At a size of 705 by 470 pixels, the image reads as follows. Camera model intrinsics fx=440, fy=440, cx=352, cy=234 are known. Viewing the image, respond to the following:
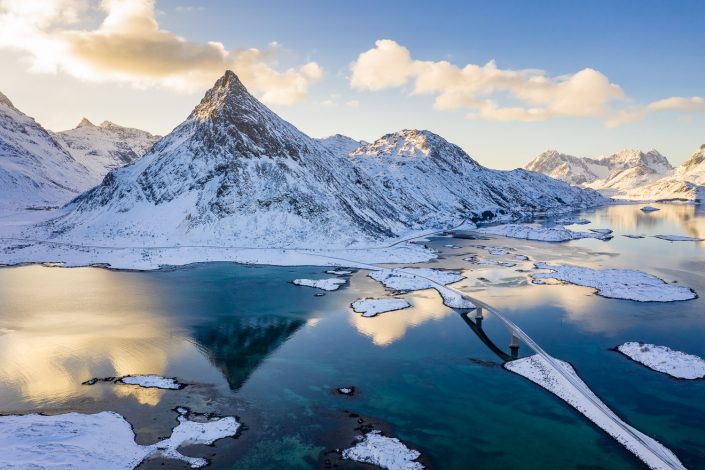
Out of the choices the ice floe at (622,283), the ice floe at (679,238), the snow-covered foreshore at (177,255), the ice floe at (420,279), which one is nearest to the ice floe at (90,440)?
the ice floe at (420,279)

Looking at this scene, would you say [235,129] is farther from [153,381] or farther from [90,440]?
[90,440]

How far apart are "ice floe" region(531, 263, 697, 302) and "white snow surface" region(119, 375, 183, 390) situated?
201 feet

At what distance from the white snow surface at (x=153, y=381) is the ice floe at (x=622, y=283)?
61.3 m

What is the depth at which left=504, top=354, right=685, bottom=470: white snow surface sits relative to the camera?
94.2 ft

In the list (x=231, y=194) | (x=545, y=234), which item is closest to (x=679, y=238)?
(x=545, y=234)

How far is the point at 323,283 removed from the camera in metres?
76.7

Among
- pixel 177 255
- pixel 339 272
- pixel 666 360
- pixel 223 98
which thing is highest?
pixel 223 98

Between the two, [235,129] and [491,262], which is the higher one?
[235,129]

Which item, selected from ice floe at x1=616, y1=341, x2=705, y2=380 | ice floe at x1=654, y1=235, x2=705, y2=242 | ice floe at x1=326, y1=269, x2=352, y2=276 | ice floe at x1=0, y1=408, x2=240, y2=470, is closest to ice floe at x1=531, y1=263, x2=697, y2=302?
ice floe at x1=616, y1=341, x2=705, y2=380

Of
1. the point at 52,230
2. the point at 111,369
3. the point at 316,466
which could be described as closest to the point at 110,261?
the point at 52,230

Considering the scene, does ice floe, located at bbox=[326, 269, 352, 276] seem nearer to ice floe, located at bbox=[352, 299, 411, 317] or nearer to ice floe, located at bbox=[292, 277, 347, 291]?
ice floe, located at bbox=[292, 277, 347, 291]

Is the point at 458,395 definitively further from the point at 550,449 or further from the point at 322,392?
the point at 322,392

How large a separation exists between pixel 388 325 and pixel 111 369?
100 ft

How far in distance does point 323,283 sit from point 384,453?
4835cm
